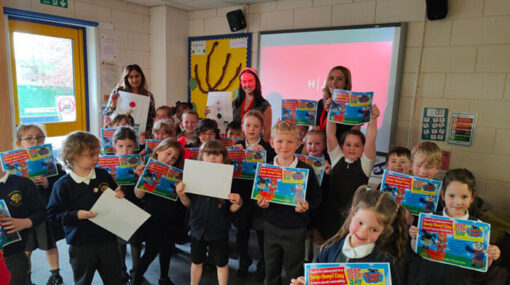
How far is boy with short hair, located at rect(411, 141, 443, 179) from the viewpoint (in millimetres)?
2014

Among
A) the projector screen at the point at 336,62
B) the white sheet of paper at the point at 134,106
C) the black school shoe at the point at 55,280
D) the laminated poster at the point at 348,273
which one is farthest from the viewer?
the projector screen at the point at 336,62

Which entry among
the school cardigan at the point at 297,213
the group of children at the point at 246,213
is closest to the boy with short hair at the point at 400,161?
the group of children at the point at 246,213

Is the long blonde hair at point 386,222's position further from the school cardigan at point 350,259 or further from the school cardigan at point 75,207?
the school cardigan at point 75,207

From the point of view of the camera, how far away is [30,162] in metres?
2.11

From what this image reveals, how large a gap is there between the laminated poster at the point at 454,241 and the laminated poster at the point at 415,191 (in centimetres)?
27

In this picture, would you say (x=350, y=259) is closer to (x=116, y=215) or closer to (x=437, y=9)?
(x=116, y=215)

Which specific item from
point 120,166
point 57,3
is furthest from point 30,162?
point 57,3

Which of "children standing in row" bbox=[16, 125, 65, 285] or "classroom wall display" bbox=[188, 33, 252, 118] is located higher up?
"classroom wall display" bbox=[188, 33, 252, 118]

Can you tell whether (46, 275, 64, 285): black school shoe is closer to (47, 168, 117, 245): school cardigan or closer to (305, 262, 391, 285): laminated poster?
(47, 168, 117, 245): school cardigan

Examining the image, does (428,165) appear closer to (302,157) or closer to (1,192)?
(302,157)

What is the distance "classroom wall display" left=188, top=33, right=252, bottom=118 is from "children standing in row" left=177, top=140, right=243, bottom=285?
2.51m

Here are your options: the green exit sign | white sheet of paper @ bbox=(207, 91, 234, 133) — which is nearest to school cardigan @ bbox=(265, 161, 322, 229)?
white sheet of paper @ bbox=(207, 91, 234, 133)

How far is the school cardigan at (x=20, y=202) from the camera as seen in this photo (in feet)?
5.67

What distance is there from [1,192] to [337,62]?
3286 millimetres
